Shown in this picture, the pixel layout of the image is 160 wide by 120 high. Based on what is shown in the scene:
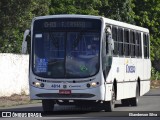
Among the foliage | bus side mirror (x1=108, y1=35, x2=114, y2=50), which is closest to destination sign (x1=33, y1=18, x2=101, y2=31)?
bus side mirror (x1=108, y1=35, x2=114, y2=50)

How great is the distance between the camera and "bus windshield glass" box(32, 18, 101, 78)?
20.1 m

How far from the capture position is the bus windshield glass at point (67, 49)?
20094 mm

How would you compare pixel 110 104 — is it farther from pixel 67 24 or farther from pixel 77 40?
pixel 67 24

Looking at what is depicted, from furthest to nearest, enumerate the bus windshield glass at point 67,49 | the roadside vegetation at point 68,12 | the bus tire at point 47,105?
the roadside vegetation at point 68,12
the bus tire at point 47,105
the bus windshield glass at point 67,49

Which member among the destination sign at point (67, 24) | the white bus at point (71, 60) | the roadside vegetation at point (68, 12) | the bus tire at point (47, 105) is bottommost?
the bus tire at point (47, 105)

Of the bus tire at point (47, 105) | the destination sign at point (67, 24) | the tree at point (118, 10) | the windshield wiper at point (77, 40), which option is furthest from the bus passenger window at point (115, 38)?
the tree at point (118, 10)

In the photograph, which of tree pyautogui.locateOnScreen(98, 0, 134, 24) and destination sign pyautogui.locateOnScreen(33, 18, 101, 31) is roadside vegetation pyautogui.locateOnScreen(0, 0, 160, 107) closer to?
tree pyautogui.locateOnScreen(98, 0, 134, 24)

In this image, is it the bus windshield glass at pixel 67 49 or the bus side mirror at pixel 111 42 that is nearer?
the bus windshield glass at pixel 67 49

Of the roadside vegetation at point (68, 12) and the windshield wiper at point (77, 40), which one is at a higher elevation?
the roadside vegetation at point (68, 12)

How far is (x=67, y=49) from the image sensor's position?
2016 cm

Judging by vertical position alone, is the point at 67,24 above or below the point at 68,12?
below

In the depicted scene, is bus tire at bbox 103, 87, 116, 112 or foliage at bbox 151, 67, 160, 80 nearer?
bus tire at bbox 103, 87, 116, 112

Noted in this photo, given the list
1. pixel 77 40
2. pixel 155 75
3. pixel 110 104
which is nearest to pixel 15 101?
pixel 110 104

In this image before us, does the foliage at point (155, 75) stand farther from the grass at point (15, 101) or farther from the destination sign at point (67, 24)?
the destination sign at point (67, 24)
